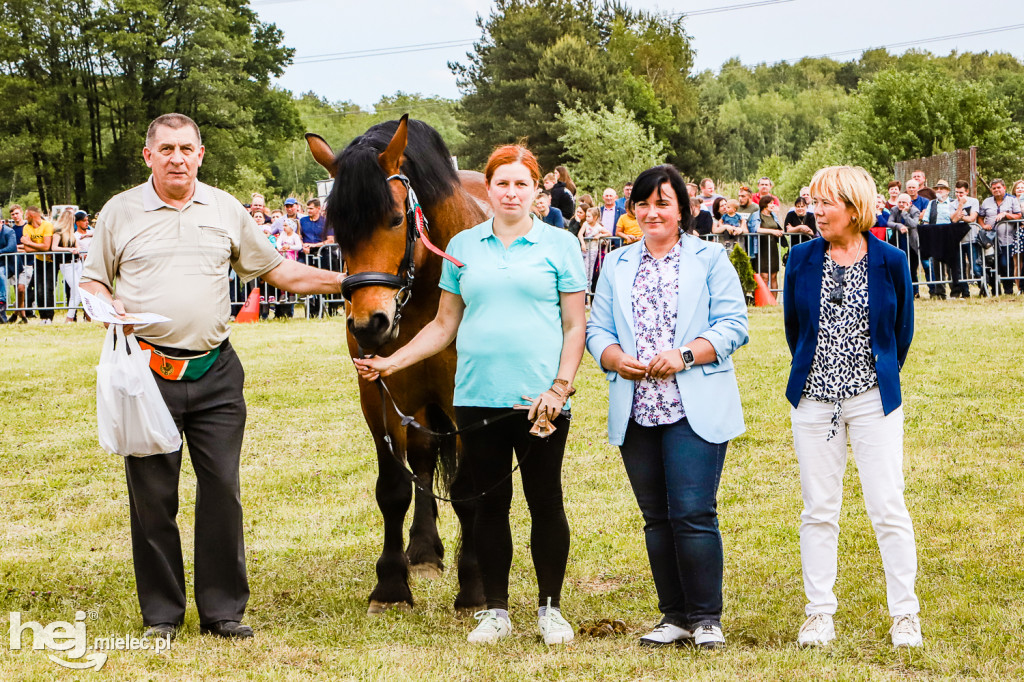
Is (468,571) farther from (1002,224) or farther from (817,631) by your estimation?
(1002,224)

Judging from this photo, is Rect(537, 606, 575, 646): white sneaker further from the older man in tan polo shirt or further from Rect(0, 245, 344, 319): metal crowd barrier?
Rect(0, 245, 344, 319): metal crowd barrier

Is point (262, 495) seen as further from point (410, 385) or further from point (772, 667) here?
point (772, 667)

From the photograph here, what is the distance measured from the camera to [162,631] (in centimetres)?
451

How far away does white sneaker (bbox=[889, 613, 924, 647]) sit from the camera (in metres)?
4.13

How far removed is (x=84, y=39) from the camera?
46844mm

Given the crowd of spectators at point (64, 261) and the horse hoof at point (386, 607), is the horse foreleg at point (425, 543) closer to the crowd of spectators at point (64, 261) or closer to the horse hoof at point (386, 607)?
the horse hoof at point (386, 607)

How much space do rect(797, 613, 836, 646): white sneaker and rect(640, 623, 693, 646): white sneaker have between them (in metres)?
0.46

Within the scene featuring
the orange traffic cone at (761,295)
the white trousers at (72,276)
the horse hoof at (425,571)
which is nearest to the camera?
the horse hoof at (425,571)

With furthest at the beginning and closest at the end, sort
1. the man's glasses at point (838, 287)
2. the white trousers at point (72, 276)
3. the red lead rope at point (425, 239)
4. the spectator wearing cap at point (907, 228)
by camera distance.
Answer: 1. the white trousers at point (72, 276)
2. the spectator wearing cap at point (907, 228)
3. the red lead rope at point (425, 239)
4. the man's glasses at point (838, 287)

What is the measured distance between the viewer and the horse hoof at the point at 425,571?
5684mm

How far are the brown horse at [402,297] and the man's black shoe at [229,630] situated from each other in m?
0.66

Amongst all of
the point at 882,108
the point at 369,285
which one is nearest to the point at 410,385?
the point at 369,285

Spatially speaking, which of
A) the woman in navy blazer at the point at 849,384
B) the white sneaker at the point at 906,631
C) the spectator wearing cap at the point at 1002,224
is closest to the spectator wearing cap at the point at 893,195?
the spectator wearing cap at the point at 1002,224

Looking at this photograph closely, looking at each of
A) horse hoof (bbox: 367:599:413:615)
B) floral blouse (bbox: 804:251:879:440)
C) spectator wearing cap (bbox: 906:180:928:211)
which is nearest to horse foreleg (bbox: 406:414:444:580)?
horse hoof (bbox: 367:599:413:615)
